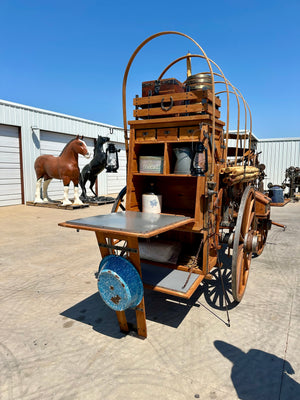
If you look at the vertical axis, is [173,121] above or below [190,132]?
above

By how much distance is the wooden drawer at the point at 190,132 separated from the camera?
266 cm

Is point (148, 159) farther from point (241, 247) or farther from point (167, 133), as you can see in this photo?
point (241, 247)

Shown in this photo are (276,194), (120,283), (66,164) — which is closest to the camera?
(120,283)

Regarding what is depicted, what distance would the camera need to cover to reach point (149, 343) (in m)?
2.25

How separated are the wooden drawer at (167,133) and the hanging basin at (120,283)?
137 cm

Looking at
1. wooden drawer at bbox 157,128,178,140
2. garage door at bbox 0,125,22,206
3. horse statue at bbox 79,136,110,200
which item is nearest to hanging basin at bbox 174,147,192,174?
wooden drawer at bbox 157,128,178,140

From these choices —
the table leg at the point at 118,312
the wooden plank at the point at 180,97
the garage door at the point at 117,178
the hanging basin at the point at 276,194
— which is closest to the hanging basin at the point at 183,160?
the wooden plank at the point at 180,97

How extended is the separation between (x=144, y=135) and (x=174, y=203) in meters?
0.95

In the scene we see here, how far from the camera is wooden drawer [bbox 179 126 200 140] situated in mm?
2662

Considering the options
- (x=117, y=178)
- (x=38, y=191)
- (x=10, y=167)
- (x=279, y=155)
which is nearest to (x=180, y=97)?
(x=38, y=191)

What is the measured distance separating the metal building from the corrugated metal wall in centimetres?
1064

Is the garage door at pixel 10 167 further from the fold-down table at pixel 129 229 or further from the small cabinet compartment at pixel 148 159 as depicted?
the fold-down table at pixel 129 229

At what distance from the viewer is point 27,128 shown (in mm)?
10133

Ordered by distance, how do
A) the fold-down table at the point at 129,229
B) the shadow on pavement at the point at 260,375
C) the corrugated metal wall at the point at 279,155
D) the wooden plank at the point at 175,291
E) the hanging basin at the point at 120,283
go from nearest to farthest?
the shadow on pavement at the point at 260,375, the fold-down table at the point at 129,229, the hanging basin at the point at 120,283, the wooden plank at the point at 175,291, the corrugated metal wall at the point at 279,155
